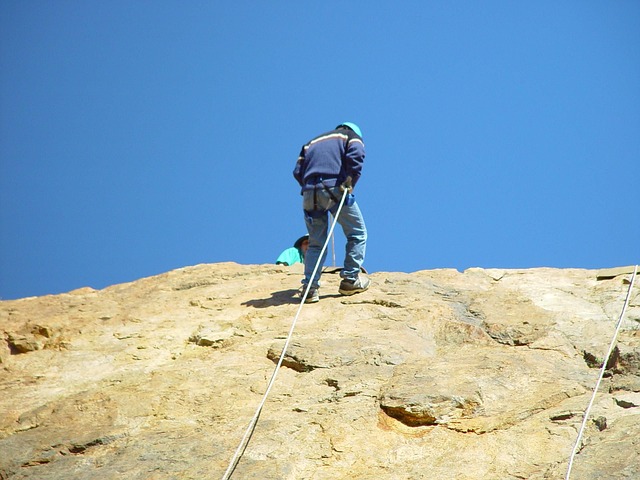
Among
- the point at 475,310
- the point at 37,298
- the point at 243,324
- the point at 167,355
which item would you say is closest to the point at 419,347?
the point at 475,310

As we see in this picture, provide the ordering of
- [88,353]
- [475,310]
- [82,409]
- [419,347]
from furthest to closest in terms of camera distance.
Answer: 1. [475,310]
2. [88,353]
3. [419,347]
4. [82,409]

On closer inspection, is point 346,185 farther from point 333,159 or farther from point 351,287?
point 351,287

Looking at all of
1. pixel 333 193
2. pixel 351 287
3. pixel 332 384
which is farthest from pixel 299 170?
pixel 332 384

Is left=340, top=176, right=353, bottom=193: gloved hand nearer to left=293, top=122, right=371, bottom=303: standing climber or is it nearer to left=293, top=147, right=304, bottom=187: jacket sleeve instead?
left=293, top=122, right=371, bottom=303: standing climber

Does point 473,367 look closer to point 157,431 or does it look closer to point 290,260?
point 157,431

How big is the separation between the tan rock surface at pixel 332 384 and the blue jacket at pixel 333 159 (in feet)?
4.76

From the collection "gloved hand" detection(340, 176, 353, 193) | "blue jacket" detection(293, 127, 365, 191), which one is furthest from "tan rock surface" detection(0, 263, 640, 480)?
"blue jacket" detection(293, 127, 365, 191)

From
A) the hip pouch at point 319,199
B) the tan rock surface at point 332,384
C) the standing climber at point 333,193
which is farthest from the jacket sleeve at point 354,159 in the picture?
the tan rock surface at point 332,384

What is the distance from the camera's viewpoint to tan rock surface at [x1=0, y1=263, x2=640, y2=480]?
564cm

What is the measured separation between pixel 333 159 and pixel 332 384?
3117mm

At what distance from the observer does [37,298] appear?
10.0 metres

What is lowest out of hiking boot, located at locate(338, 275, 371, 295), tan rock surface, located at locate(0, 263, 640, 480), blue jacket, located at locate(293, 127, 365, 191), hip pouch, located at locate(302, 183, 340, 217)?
tan rock surface, located at locate(0, 263, 640, 480)

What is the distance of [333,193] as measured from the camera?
341 inches

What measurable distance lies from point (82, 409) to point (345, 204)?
3810 mm
